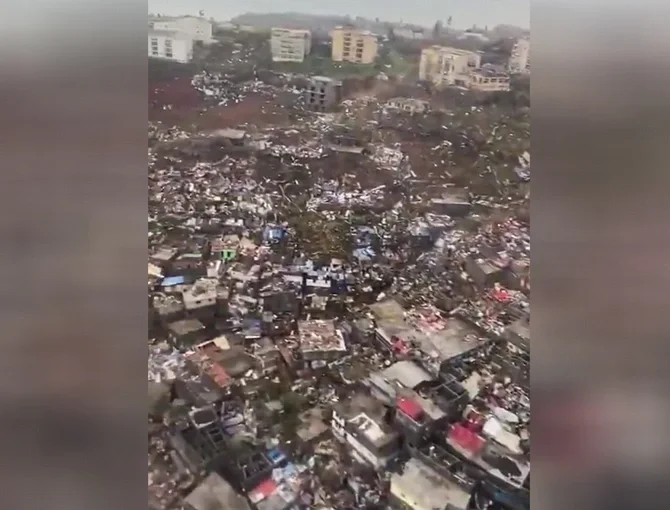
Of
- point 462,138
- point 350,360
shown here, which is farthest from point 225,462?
point 462,138

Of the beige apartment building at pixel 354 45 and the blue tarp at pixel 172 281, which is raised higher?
the beige apartment building at pixel 354 45

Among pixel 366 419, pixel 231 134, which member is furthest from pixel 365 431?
pixel 231 134

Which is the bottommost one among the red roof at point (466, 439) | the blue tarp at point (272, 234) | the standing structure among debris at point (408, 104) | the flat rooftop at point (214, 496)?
the flat rooftop at point (214, 496)

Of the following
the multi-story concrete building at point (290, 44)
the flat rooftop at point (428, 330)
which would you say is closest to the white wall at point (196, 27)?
the multi-story concrete building at point (290, 44)

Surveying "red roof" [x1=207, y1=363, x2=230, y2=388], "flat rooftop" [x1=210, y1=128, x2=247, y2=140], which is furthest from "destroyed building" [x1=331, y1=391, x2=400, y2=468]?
"flat rooftop" [x1=210, y1=128, x2=247, y2=140]
